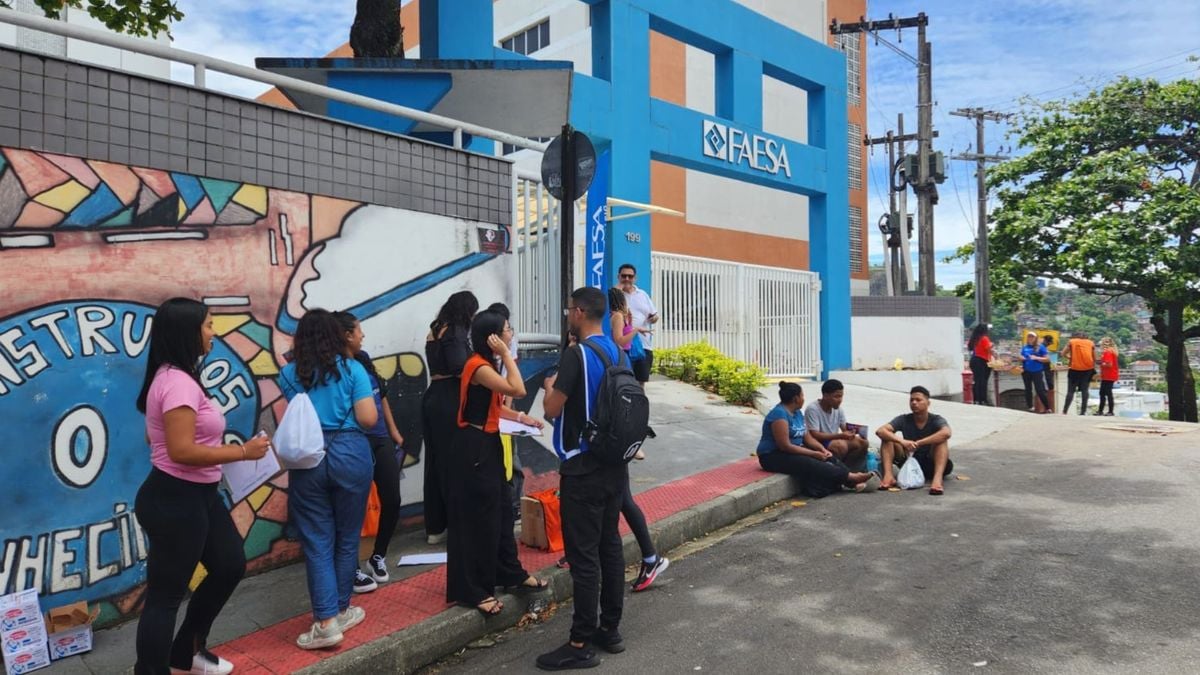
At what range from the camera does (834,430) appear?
7.55m

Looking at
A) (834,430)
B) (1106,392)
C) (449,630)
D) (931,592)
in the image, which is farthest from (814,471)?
(1106,392)

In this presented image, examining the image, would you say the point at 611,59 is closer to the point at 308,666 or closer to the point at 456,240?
the point at 456,240

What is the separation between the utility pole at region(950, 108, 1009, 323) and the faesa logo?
7233 mm

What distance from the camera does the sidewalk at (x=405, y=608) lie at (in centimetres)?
372

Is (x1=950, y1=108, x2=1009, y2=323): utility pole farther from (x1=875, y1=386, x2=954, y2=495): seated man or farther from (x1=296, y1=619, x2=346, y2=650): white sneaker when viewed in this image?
(x1=296, y1=619, x2=346, y2=650): white sneaker

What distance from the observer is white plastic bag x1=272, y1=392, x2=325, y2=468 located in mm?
3596

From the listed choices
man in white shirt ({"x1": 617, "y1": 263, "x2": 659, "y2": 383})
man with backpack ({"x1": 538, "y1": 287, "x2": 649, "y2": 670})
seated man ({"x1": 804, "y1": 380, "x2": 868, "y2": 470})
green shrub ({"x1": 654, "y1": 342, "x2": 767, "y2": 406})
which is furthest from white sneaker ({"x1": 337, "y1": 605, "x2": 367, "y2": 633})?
green shrub ({"x1": 654, "y1": 342, "x2": 767, "y2": 406})

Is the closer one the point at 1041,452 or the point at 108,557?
the point at 108,557

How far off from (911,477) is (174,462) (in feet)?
20.3

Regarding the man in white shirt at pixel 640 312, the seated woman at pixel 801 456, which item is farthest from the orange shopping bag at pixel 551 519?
the man in white shirt at pixel 640 312

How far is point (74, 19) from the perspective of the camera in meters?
10.9

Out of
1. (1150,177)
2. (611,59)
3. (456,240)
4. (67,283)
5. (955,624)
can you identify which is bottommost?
(955,624)

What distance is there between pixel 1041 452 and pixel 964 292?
1430cm

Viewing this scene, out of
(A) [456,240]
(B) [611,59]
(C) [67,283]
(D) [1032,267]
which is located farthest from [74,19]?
(D) [1032,267]
